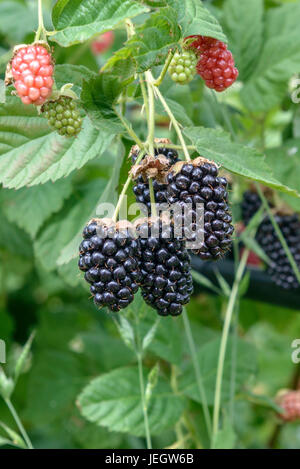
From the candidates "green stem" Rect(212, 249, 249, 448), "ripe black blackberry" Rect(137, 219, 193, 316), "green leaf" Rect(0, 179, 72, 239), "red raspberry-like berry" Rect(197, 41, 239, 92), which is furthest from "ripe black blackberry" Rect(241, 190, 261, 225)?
"ripe black blackberry" Rect(137, 219, 193, 316)

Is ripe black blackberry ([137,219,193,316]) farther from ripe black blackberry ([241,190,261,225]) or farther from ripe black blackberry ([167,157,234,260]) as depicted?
ripe black blackberry ([241,190,261,225])

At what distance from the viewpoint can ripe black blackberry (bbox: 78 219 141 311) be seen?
684 millimetres

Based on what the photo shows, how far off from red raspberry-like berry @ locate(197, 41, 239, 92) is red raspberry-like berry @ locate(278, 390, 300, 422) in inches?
41.1

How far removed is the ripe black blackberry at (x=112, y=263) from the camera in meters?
0.68

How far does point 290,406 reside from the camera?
1577 mm

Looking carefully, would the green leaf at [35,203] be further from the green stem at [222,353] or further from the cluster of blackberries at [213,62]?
the cluster of blackberries at [213,62]

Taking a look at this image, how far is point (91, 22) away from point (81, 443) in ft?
4.04

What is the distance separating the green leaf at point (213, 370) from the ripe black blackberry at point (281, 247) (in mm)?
186

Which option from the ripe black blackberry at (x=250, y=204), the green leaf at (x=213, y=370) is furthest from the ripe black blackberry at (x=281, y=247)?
the green leaf at (x=213, y=370)

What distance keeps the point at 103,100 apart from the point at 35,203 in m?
0.68

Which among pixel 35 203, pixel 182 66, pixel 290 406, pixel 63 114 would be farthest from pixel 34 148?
pixel 290 406

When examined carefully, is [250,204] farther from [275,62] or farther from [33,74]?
[33,74]

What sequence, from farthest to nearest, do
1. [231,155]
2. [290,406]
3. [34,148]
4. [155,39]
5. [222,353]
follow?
[290,406] < [222,353] < [34,148] < [231,155] < [155,39]
